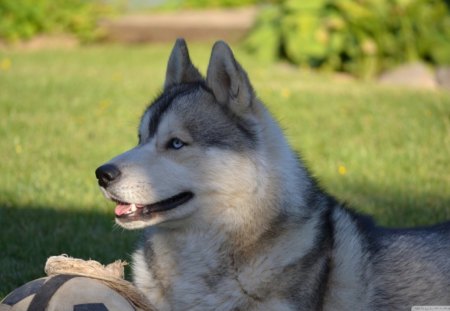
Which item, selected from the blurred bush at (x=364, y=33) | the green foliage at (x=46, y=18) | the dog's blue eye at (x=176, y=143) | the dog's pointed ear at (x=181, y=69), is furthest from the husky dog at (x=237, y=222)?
the green foliage at (x=46, y=18)

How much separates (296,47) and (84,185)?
764cm

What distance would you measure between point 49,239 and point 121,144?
3.12m

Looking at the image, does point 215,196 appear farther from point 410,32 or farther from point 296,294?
point 410,32

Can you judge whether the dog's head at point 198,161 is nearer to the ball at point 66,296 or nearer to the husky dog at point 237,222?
the husky dog at point 237,222

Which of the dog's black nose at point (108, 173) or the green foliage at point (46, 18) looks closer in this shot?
the dog's black nose at point (108, 173)

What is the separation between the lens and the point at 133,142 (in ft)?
29.2

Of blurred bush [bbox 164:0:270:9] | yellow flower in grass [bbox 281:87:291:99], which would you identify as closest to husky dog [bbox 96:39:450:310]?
yellow flower in grass [bbox 281:87:291:99]

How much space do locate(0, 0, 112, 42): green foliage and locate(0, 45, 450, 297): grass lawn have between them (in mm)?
3361

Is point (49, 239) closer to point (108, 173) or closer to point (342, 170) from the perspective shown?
point (108, 173)

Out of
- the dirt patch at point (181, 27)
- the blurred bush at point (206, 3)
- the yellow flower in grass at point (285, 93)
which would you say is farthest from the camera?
the blurred bush at point (206, 3)

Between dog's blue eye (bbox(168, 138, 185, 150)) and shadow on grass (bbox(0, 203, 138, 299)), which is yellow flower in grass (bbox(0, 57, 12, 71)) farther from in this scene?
dog's blue eye (bbox(168, 138, 185, 150))

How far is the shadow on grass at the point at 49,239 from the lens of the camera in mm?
5137

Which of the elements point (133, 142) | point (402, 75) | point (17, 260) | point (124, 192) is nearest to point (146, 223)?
point (124, 192)

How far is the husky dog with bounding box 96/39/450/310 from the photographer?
384 cm
